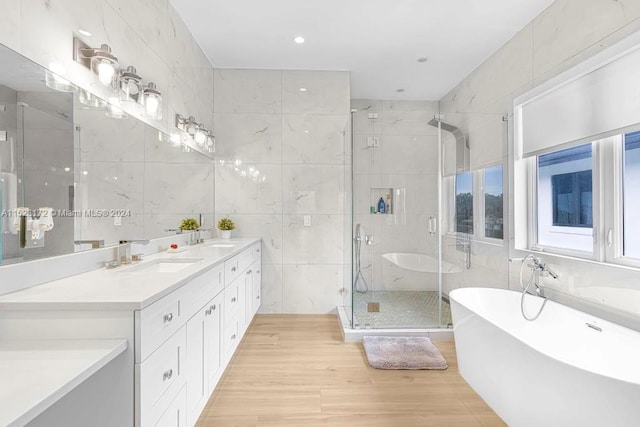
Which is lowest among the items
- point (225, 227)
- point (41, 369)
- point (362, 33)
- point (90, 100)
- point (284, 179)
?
point (41, 369)

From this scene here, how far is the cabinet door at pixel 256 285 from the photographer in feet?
10.4

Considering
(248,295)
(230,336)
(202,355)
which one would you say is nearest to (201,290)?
(202,355)

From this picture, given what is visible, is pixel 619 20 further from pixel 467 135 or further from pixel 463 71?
pixel 463 71

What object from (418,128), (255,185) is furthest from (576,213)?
(255,185)

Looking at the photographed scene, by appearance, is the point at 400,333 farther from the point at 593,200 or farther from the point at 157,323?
the point at 157,323

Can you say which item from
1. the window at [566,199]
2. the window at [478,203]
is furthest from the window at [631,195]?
the window at [478,203]

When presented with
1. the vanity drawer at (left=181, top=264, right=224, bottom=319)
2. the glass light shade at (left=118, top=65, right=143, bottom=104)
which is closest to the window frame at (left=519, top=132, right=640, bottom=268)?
the vanity drawer at (left=181, top=264, right=224, bottom=319)

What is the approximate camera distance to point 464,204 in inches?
124

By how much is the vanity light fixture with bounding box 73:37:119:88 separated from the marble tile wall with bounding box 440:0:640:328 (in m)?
2.93

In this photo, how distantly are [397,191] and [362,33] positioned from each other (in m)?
1.52

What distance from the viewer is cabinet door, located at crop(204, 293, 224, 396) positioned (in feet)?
5.90

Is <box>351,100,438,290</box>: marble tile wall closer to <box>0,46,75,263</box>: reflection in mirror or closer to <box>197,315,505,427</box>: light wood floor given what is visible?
<box>197,315,505,427</box>: light wood floor

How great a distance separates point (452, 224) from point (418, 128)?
1.02m

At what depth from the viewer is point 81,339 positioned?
1062 millimetres
